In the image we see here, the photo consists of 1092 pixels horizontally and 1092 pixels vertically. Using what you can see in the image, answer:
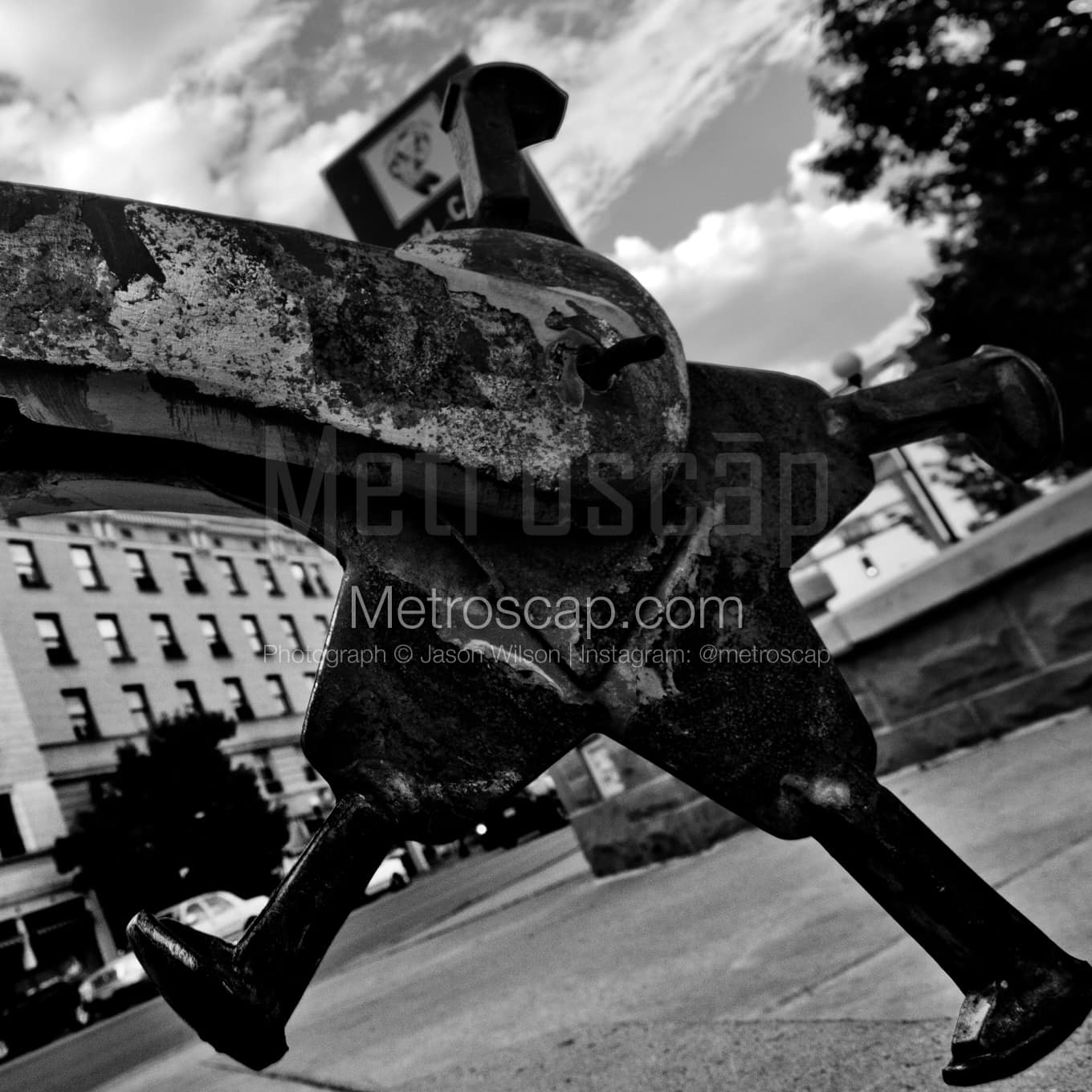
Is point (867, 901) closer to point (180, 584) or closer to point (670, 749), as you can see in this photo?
point (670, 749)

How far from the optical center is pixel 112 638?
81.5 feet

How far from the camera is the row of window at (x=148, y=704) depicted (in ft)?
77.1

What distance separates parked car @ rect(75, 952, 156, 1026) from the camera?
16.2m

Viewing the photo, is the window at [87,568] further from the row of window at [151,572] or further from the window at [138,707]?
the window at [138,707]

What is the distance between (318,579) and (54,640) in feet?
35.2

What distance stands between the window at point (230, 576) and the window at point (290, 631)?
1.79 metres

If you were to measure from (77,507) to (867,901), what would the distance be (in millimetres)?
1732

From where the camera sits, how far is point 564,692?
0.68 meters

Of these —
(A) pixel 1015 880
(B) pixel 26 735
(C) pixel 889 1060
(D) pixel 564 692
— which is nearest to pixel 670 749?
(D) pixel 564 692

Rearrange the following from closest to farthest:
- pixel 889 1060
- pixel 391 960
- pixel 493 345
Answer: pixel 493 345, pixel 889 1060, pixel 391 960

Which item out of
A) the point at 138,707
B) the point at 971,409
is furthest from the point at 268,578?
the point at 971,409

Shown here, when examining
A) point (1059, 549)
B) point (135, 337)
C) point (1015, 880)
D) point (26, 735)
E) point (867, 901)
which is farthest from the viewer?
point (26, 735)

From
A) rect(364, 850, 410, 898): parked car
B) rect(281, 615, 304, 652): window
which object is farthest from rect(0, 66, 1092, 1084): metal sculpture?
rect(281, 615, 304, 652): window

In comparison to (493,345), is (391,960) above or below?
below
